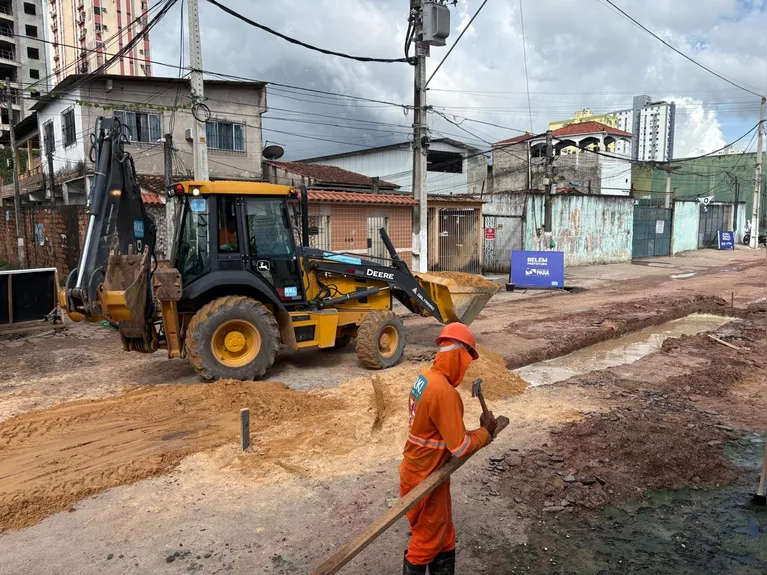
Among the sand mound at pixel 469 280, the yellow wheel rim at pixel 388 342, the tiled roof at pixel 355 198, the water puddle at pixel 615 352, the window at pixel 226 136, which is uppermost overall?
the window at pixel 226 136

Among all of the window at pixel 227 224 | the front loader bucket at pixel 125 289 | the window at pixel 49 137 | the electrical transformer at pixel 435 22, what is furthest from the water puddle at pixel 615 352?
the window at pixel 49 137

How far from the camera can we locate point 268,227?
7.54 meters

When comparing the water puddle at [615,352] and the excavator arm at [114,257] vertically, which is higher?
the excavator arm at [114,257]

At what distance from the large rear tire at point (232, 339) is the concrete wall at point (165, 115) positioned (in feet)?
54.5

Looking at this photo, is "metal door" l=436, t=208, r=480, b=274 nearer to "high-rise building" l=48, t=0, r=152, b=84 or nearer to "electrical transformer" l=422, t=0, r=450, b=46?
"electrical transformer" l=422, t=0, r=450, b=46

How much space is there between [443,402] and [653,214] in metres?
28.7

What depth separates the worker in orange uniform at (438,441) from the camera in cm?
302

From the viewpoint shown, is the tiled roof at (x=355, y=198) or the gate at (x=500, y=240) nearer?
the tiled roof at (x=355, y=198)

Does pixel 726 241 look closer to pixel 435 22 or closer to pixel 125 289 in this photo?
pixel 435 22

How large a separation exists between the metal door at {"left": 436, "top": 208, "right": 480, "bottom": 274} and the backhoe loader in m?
11.5

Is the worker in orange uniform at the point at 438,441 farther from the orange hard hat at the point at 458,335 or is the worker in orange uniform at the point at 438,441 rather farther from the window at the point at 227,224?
the window at the point at 227,224

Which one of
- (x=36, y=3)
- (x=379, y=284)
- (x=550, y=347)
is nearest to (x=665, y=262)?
(x=550, y=347)

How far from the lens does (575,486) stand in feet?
15.3

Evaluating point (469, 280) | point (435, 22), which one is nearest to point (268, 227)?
point (469, 280)
